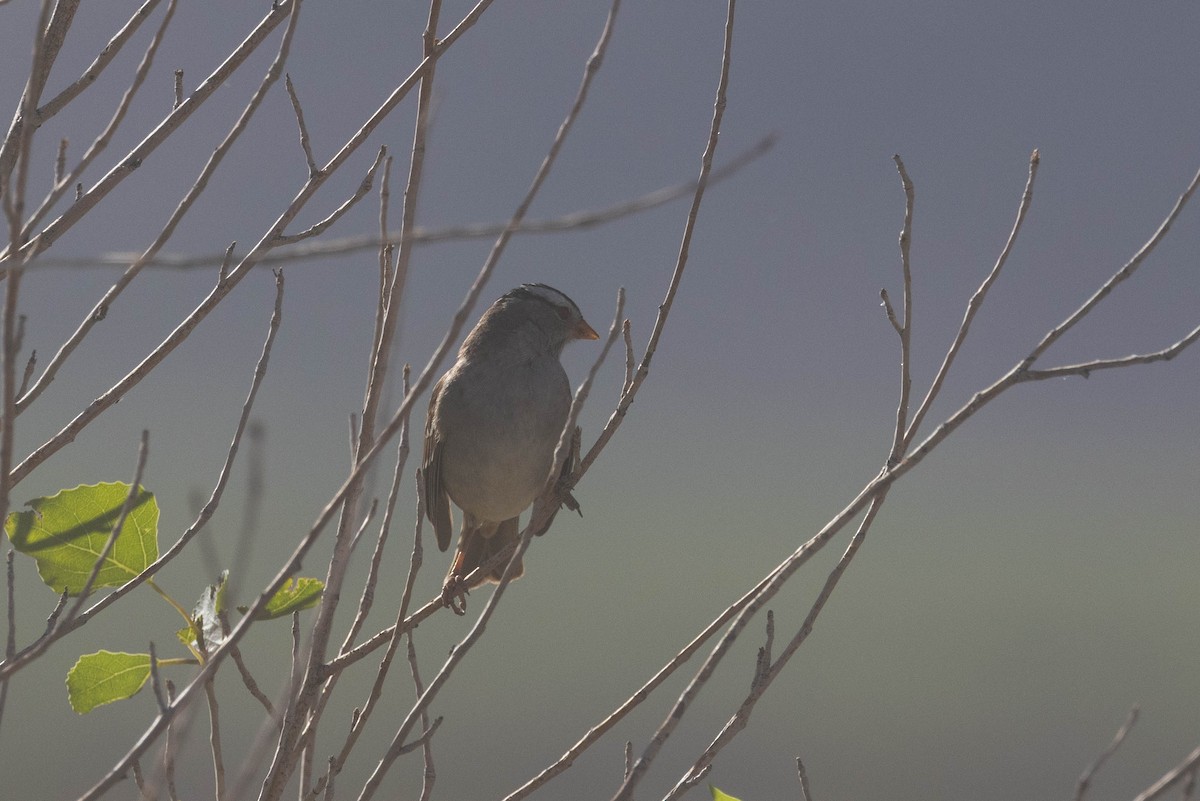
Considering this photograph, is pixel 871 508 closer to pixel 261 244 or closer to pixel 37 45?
pixel 261 244

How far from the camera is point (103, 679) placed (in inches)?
110

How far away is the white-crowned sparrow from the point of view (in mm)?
4609

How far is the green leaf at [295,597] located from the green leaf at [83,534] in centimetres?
31

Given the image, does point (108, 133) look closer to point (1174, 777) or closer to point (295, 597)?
point (295, 597)

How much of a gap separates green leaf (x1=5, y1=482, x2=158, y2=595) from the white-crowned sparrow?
6.16ft

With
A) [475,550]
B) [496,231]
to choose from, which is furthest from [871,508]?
[475,550]

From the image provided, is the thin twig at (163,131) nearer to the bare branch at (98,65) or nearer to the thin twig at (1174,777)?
the bare branch at (98,65)

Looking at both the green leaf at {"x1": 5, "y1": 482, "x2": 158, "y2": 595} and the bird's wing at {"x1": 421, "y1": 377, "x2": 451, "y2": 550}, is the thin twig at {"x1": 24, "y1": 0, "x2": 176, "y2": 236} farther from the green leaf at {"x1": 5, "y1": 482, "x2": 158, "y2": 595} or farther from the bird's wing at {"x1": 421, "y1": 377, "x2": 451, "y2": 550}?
the bird's wing at {"x1": 421, "y1": 377, "x2": 451, "y2": 550}

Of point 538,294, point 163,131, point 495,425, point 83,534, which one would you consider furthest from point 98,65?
point 538,294

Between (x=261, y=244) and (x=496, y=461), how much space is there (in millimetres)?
2175

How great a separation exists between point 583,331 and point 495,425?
32.2 inches

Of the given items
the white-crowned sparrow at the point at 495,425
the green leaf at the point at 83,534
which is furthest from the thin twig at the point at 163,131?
the white-crowned sparrow at the point at 495,425

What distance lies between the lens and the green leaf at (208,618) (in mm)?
2760

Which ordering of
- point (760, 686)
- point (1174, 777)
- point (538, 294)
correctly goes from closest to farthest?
point (1174, 777) < point (760, 686) < point (538, 294)
